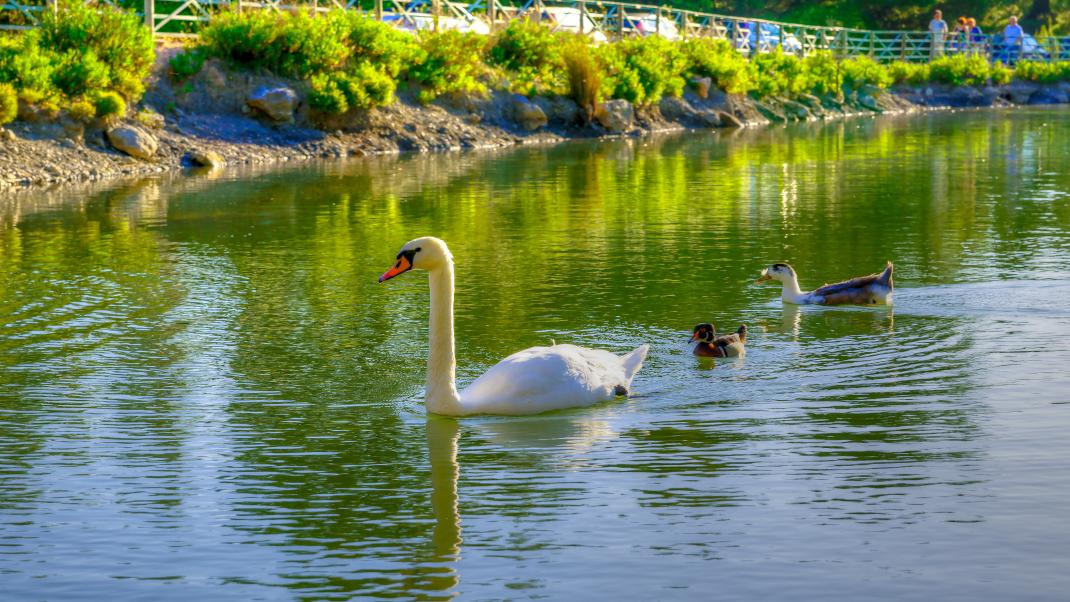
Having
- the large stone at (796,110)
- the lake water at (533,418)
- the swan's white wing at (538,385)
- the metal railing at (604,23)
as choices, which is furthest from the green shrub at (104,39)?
the large stone at (796,110)

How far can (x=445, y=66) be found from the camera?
34.8 metres

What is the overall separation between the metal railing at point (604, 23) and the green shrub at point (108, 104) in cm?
300

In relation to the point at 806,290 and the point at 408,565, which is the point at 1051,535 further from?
the point at 806,290

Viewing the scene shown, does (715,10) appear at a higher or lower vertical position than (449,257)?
higher

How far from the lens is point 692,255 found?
52.9ft

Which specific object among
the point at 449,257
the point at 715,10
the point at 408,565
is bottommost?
the point at 408,565

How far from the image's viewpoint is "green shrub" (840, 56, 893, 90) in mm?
54103

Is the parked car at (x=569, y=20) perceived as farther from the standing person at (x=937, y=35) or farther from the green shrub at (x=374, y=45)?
the standing person at (x=937, y=35)

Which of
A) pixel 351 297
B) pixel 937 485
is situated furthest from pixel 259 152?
pixel 937 485

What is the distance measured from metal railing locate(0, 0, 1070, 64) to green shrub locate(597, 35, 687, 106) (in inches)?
65.3

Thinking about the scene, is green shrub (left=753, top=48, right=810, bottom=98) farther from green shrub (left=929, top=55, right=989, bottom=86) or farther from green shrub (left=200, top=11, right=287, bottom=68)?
green shrub (left=200, top=11, right=287, bottom=68)

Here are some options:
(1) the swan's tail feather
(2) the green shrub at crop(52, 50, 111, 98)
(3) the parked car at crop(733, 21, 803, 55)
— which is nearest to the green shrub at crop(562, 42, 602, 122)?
(2) the green shrub at crop(52, 50, 111, 98)

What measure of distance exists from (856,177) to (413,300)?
13932 mm

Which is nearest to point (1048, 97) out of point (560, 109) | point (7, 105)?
point (560, 109)
